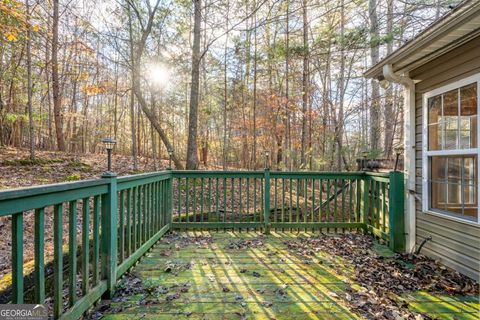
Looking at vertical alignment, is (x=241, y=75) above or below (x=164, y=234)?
above

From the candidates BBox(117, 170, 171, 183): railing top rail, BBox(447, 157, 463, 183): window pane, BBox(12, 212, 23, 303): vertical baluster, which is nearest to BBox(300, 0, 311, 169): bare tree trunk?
BBox(447, 157, 463, 183): window pane

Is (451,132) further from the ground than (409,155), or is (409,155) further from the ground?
(451,132)

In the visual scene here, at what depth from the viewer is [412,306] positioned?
216 centimetres

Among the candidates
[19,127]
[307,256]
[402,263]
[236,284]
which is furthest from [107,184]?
[19,127]

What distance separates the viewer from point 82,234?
192 centimetres

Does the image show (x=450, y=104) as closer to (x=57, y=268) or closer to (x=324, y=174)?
(x=324, y=174)

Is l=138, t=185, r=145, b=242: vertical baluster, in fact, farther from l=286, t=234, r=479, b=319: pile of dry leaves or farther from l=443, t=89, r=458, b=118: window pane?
l=443, t=89, r=458, b=118: window pane

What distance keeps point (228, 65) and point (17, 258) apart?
1038 centimetres

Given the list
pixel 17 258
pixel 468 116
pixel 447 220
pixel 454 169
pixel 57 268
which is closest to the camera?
pixel 17 258

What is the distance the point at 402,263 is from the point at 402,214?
2.37ft

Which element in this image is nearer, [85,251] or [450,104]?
[85,251]

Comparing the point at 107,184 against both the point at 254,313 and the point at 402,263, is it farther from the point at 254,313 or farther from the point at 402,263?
the point at 402,263

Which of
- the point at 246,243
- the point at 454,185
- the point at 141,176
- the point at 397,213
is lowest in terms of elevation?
the point at 246,243

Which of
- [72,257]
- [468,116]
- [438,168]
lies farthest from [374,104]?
[72,257]
